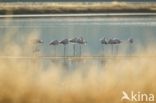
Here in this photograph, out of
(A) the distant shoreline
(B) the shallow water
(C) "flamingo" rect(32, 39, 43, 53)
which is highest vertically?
(A) the distant shoreline

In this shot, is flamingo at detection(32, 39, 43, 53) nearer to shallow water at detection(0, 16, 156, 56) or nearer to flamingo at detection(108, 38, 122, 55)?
shallow water at detection(0, 16, 156, 56)

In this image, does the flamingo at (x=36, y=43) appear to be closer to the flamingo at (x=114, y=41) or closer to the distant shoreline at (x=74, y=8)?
the distant shoreline at (x=74, y=8)

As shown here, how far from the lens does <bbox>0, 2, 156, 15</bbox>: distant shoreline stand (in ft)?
5.39

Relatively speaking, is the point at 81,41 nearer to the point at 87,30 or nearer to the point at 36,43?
the point at 87,30

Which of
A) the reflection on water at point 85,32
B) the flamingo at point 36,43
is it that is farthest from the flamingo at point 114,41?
the flamingo at point 36,43

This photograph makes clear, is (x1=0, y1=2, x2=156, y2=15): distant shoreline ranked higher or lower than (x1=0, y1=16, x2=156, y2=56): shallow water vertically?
higher

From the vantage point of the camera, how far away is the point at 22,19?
1.66m

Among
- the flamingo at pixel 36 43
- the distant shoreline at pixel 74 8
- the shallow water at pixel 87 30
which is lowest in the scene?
the flamingo at pixel 36 43

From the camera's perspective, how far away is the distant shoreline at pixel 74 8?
1644 millimetres

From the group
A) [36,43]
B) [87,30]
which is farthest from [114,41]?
[36,43]

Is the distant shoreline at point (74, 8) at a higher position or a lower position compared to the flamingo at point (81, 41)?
higher

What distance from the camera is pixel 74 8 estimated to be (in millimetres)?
1650

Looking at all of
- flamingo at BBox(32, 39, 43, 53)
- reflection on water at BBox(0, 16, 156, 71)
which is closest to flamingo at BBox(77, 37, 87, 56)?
reflection on water at BBox(0, 16, 156, 71)

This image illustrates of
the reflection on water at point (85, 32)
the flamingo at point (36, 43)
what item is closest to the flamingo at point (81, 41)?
the reflection on water at point (85, 32)
